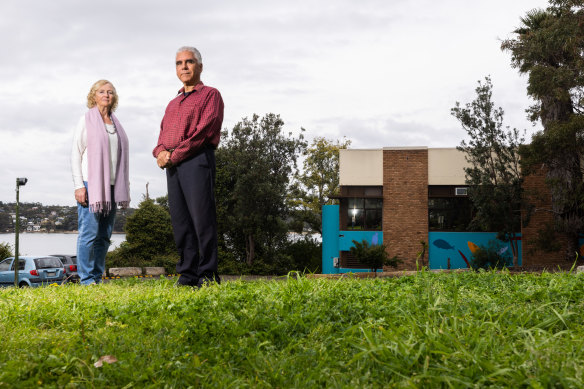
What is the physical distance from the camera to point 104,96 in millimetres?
5969

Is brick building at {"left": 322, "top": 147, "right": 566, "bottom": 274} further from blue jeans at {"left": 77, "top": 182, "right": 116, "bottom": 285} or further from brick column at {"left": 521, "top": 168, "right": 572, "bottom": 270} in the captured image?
blue jeans at {"left": 77, "top": 182, "right": 116, "bottom": 285}

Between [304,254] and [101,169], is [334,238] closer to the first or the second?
[304,254]

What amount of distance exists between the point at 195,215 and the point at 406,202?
20.2m

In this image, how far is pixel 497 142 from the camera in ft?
68.7

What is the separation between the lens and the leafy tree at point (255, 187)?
81.4ft

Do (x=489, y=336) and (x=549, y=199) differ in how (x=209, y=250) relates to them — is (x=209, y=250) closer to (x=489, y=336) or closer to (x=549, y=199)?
(x=489, y=336)

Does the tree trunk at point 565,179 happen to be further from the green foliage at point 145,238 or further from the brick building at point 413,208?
the green foliage at point 145,238

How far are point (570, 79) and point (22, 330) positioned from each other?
58.7 feet

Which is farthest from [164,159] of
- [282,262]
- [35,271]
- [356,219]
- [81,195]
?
[356,219]

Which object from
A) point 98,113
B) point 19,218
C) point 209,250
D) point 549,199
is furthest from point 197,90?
point 549,199

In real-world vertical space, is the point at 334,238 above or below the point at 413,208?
below

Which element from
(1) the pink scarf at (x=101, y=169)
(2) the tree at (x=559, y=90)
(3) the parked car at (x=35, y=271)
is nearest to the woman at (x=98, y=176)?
(1) the pink scarf at (x=101, y=169)

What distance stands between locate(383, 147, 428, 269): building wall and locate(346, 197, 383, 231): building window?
43 cm

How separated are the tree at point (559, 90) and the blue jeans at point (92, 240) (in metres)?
15.4
